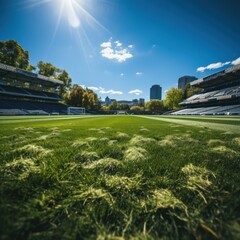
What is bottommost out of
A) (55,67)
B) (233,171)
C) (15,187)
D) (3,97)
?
(233,171)

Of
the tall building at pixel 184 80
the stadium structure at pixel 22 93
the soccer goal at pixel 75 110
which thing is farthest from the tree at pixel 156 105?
the tall building at pixel 184 80

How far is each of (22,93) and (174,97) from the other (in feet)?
175

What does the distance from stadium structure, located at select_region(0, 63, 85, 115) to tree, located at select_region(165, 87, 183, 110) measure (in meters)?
39.1

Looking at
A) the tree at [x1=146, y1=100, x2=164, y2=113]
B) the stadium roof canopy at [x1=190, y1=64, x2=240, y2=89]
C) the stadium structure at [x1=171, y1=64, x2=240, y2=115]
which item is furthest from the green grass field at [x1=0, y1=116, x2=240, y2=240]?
the tree at [x1=146, y1=100, x2=164, y2=113]

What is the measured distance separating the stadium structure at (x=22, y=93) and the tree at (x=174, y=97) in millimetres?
39148

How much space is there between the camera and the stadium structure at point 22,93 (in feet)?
96.8

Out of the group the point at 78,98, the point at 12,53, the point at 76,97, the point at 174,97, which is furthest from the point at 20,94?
the point at 174,97

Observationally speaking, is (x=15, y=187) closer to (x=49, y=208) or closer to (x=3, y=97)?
(x=49, y=208)

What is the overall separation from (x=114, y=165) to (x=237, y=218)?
94 cm

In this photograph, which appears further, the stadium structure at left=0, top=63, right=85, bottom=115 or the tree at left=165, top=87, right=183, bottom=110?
the tree at left=165, top=87, right=183, bottom=110

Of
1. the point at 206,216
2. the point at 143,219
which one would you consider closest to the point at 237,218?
the point at 206,216

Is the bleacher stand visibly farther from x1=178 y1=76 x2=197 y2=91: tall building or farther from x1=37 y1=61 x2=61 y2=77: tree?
x1=178 y1=76 x2=197 y2=91: tall building

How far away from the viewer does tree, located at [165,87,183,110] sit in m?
54.2

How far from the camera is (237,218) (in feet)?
2.17
